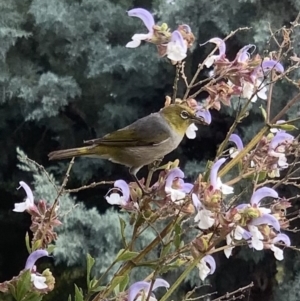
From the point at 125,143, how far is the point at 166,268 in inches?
8.0

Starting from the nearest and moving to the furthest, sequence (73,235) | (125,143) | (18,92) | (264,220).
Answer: (264,220)
(125,143)
(73,235)
(18,92)

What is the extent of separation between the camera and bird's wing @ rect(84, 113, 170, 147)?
628 millimetres

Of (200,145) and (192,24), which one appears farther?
(200,145)

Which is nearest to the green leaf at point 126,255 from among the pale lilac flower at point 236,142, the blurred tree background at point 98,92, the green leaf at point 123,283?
the green leaf at point 123,283

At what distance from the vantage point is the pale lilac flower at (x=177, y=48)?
1.55 feet

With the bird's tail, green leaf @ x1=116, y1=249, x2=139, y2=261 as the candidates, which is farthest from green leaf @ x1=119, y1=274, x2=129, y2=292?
the bird's tail

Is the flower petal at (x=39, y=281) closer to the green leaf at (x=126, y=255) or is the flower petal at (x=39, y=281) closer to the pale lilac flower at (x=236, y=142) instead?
the green leaf at (x=126, y=255)

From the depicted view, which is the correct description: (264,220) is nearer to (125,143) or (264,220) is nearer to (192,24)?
(125,143)

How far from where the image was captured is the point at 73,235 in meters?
1.34

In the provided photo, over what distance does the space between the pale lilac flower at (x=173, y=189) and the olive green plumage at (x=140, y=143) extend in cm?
14

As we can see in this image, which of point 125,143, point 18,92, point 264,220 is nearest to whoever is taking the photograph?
point 264,220

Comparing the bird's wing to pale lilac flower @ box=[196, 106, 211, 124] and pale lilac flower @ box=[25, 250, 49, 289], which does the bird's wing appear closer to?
pale lilac flower @ box=[196, 106, 211, 124]

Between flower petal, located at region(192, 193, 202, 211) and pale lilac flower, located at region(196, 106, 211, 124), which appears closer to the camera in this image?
flower petal, located at region(192, 193, 202, 211)

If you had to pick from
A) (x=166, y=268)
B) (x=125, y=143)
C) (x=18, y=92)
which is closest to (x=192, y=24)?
(x=18, y=92)
